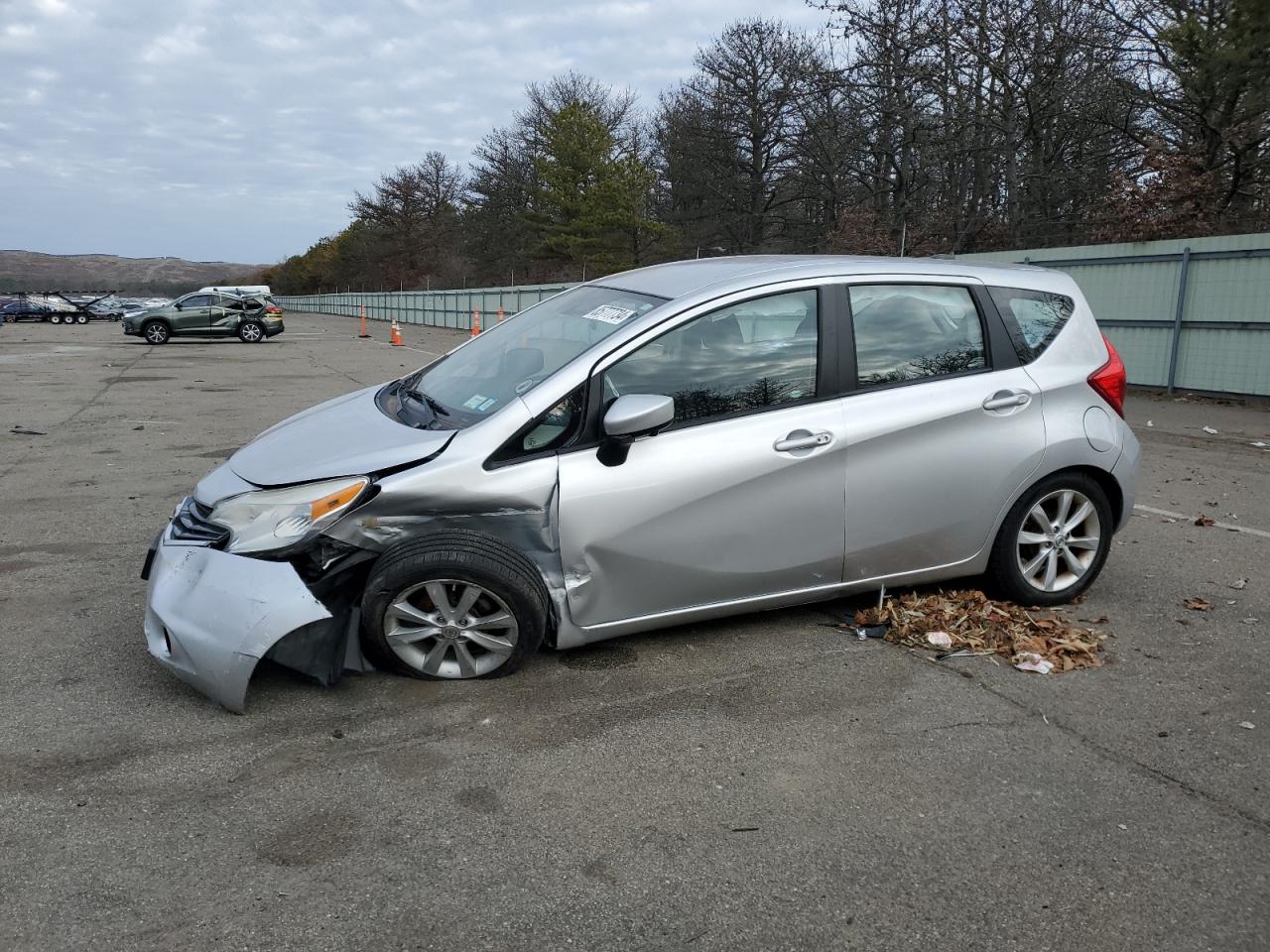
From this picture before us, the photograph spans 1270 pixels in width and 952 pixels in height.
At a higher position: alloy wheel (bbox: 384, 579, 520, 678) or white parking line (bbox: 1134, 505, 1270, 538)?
alloy wheel (bbox: 384, 579, 520, 678)

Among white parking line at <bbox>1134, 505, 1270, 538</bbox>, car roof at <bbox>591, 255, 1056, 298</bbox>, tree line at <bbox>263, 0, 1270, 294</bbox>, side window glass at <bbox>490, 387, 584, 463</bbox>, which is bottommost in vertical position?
white parking line at <bbox>1134, 505, 1270, 538</bbox>

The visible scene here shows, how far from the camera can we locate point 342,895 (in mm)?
2629

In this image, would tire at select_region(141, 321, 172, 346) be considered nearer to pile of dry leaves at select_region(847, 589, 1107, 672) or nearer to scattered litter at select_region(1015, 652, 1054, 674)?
pile of dry leaves at select_region(847, 589, 1107, 672)

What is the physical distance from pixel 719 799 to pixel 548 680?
42.4 inches

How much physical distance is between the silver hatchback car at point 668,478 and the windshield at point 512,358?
0.02m

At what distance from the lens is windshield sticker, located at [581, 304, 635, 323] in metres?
4.32

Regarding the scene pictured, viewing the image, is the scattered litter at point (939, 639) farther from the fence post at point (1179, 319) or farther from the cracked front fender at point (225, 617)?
the fence post at point (1179, 319)

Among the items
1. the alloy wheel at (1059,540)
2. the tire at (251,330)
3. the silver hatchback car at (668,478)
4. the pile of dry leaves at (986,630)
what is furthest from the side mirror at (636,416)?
the tire at (251,330)

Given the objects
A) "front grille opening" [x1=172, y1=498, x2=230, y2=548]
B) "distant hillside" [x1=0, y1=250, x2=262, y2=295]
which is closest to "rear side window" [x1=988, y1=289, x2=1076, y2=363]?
"front grille opening" [x1=172, y1=498, x2=230, y2=548]

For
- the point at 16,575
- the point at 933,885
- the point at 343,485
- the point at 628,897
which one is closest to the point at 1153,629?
the point at 933,885

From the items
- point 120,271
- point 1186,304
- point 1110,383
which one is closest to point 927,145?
point 1186,304

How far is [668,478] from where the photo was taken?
156 inches

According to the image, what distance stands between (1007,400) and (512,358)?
2246 mm

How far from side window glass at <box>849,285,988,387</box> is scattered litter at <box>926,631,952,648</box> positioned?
1.12m
